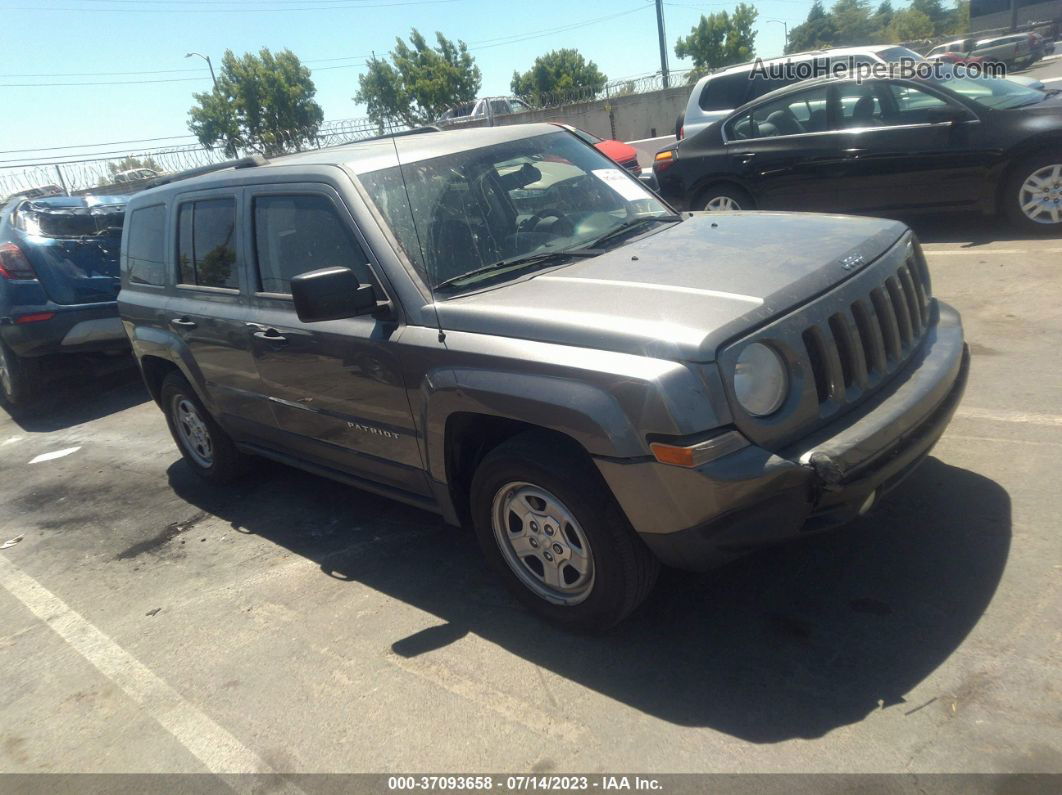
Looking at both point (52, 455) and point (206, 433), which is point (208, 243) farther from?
point (52, 455)

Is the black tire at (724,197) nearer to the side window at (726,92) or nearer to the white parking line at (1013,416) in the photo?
the side window at (726,92)

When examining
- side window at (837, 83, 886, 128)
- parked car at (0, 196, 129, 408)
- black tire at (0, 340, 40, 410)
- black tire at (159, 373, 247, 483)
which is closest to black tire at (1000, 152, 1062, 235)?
side window at (837, 83, 886, 128)

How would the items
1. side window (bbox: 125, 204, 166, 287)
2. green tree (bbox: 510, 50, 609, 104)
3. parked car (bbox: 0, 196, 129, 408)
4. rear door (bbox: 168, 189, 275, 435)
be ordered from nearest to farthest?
rear door (bbox: 168, 189, 275, 435)
side window (bbox: 125, 204, 166, 287)
parked car (bbox: 0, 196, 129, 408)
green tree (bbox: 510, 50, 609, 104)

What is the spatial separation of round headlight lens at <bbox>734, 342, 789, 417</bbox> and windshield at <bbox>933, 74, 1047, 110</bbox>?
6.30m

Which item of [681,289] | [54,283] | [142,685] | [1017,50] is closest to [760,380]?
[681,289]

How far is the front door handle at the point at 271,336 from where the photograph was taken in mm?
→ 4203

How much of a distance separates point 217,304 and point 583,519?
8.72 feet

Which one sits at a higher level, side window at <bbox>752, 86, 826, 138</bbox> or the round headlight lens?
side window at <bbox>752, 86, 826, 138</bbox>

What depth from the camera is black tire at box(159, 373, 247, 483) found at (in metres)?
5.45

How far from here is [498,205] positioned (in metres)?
3.95

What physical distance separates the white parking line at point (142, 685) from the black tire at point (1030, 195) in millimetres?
7576

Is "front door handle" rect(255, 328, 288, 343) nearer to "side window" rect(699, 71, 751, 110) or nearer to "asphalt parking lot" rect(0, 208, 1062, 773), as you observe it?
"asphalt parking lot" rect(0, 208, 1062, 773)

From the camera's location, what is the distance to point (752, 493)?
9.05 feet

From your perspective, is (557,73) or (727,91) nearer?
(727,91)
